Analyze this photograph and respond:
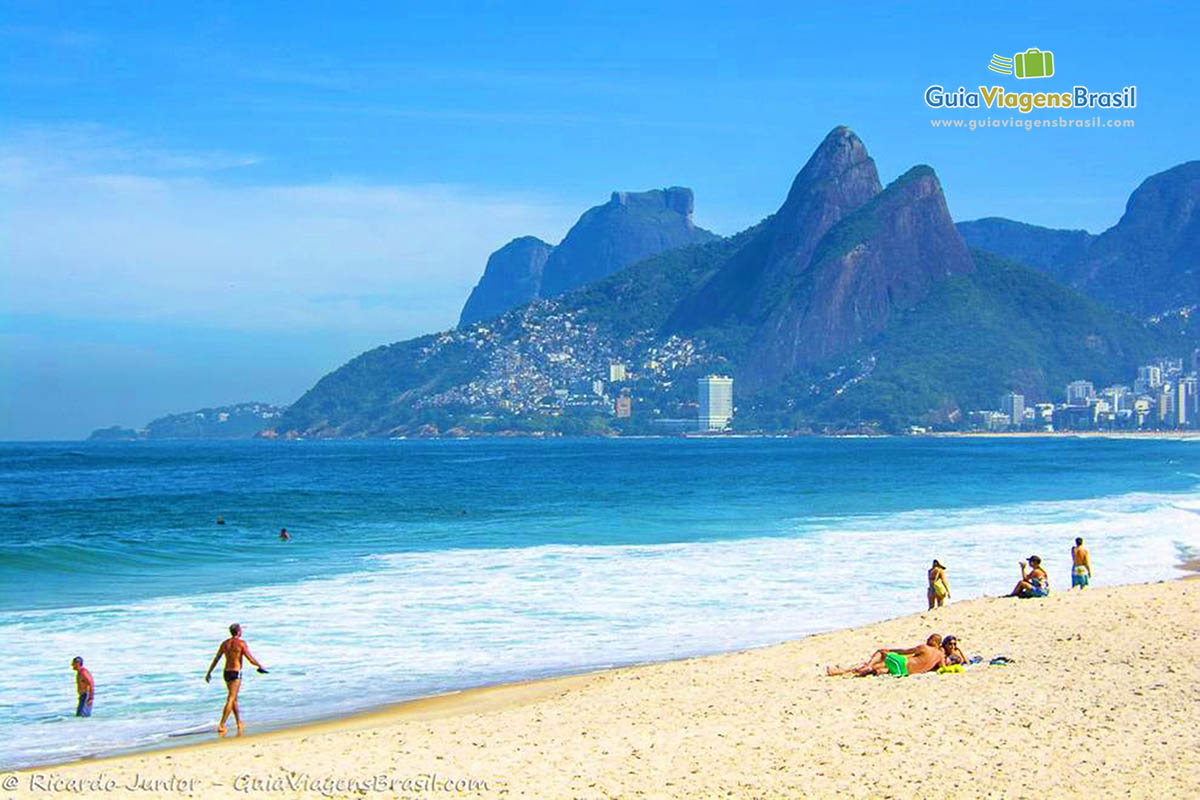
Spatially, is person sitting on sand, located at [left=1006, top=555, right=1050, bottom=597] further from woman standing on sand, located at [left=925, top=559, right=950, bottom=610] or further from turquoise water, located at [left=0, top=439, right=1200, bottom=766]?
turquoise water, located at [left=0, top=439, right=1200, bottom=766]

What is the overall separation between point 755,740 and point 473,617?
34.9 feet

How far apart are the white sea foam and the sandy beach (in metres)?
1.27

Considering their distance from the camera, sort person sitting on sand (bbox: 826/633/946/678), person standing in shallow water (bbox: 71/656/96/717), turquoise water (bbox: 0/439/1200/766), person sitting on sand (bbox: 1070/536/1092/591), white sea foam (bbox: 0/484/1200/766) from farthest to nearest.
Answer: person sitting on sand (bbox: 1070/536/1092/591) < turquoise water (bbox: 0/439/1200/766) < white sea foam (bbox: 0/484/1200/766) < person sitting on sand (bbox: 826/633/946/678) < person standing in shallow water (bbox: 71/656/96/717)

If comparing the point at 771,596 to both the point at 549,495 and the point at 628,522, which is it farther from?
the point at 549,495

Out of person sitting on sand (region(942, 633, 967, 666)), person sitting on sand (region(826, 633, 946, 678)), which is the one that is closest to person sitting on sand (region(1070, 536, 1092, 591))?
person sitting on sand (region(942, 633, 967, 666))

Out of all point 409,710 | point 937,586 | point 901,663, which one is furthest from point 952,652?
point 409,710

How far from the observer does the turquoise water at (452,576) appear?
55.1 ft

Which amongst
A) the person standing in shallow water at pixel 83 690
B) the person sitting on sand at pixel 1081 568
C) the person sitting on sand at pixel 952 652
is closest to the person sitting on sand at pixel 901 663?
the person sitting on sand at pixel 952 652

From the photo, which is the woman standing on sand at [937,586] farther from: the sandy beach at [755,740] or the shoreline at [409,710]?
the sandy beach at [755,740]

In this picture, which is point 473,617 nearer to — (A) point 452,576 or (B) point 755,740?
(A) point 452,576

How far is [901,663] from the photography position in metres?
14.9

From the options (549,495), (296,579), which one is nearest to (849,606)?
(296,579)

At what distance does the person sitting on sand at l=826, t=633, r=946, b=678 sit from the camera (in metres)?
14.9

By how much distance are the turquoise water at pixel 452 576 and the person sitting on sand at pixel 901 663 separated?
3.66 m
